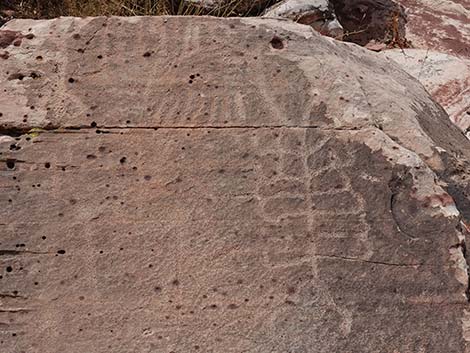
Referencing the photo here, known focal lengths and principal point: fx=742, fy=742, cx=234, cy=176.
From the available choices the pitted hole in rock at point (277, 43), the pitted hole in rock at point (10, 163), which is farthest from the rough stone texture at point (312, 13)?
the pitted hole in rock at point (10, 163)

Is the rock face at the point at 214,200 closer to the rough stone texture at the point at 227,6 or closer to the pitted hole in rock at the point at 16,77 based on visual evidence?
the pitted hole in rock at the point at 16,77

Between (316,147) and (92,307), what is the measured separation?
919 millimetres

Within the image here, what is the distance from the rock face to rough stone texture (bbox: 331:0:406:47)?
254 centimetres

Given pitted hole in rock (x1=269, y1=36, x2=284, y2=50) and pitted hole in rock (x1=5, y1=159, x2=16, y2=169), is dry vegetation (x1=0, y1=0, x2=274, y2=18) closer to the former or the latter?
pitted hole in rock (x1=269, y1=36, x2=284, y2=50)

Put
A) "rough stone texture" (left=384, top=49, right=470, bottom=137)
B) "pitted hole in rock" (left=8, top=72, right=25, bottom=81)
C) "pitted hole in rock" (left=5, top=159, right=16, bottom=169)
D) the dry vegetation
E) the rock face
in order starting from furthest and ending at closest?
"rough stone texture" (left=384, top=49, right=470, bottom=137), the dry vegetation, "pitted hole in rock" (left=8, top=72, right=25, bottom=81), "pitted hole in rock" (left=5, top=159, right=16, bottom=169), the rock face

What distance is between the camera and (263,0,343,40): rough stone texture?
4469 millimetres

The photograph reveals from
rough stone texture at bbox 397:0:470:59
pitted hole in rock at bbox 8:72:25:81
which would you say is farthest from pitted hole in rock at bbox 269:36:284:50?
rough stone texture at bbox 397:0:470:59

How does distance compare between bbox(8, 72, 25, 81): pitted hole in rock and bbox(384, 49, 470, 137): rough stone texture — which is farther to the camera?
bbox(384, 49, 470, 137): rough stone texture

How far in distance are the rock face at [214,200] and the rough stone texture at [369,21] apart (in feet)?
8.33

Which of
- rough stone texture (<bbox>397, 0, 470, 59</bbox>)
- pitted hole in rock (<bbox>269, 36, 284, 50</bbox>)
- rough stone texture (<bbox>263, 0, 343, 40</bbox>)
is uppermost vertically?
pitted hole in rock (<bbox>269, 36, 284, 50</bbox>)

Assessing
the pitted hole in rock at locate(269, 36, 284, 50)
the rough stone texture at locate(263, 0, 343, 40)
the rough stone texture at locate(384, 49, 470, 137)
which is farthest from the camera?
the rough stone texture at locate(263, 0, 343, 40)

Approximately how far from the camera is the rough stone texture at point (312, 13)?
14.7ft

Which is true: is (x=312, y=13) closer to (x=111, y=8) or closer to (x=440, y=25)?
(x=111, y=8)

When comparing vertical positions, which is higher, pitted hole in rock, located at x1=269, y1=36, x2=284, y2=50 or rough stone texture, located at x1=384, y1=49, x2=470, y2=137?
pitted hole in rock, located at x1=269, y1=36, x2=284, y2=50
